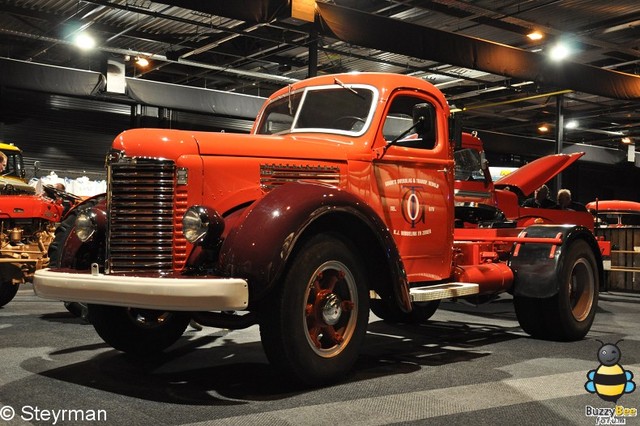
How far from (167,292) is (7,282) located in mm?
5174

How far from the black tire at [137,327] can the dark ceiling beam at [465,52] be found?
18.1 ft

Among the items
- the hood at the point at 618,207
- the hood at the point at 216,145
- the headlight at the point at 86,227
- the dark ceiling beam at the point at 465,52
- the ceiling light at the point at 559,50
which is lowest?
the headlight at the point at 86,227

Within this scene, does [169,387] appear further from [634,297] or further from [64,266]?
[634,297]

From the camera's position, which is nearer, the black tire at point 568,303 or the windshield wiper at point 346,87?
the windshield wiper at point 346,87

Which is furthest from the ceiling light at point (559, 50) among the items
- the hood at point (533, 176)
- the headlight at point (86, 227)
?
the headlight at point (86, 227)

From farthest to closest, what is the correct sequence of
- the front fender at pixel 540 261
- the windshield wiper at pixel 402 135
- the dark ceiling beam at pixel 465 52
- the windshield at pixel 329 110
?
the dark ceiling beam at pixel 465 52
the front fender at pixel 540 261
the windshield at pixel 329 110
the windshield wiper at pixel 402 135

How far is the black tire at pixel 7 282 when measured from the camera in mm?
7793

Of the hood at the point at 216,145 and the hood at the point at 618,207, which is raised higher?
the hood at the point at 216,145

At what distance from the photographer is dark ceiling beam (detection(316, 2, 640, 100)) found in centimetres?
997

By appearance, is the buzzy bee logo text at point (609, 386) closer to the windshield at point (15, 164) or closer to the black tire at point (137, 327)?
the black tire at point (137, 327)

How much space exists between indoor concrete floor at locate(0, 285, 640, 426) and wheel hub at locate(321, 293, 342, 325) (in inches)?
14.8

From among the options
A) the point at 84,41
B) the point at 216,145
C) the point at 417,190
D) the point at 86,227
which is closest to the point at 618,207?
the point at 84,41

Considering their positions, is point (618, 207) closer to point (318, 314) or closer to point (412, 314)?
point (412, 314)

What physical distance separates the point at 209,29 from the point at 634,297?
8697mm
